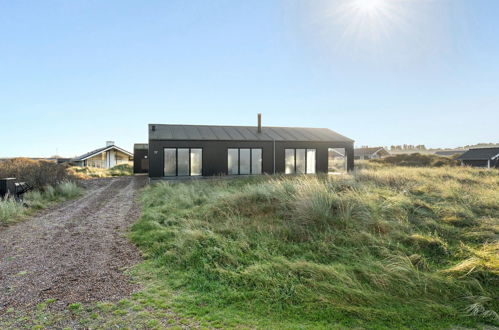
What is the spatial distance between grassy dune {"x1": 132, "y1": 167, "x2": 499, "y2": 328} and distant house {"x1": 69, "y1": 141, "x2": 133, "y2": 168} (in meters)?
29.3

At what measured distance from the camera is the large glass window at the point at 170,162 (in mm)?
17281

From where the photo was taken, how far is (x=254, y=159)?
18.9 metres

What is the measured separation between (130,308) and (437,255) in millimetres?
4465

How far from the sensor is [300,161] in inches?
778

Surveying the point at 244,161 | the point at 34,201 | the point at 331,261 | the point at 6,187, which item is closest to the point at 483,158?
the point at 244,161

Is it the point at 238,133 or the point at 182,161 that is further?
the point at 238,133

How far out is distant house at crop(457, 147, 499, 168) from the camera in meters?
31.0

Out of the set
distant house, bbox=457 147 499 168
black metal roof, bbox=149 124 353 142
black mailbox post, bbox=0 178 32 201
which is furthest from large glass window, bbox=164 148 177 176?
distant house, bbox=457 147 499 168

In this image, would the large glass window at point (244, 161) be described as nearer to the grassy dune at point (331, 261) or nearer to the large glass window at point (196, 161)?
the large glass window at point (196, 161)

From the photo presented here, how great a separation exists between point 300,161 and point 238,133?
4.65 meters

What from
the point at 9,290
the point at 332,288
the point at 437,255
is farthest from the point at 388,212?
the point at 9,290

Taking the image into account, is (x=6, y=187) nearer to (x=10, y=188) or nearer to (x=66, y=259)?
(x=10, y=188)

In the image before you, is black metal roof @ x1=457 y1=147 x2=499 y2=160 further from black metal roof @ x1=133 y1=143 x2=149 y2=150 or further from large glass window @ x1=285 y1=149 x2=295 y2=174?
black metal roof @ x1=133 y1=143 x2=149 y2=150

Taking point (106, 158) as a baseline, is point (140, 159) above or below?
below
